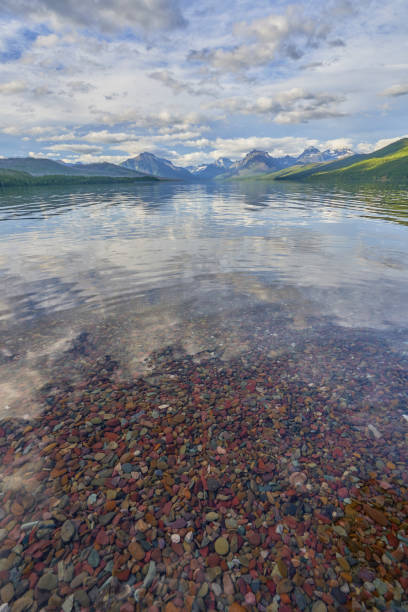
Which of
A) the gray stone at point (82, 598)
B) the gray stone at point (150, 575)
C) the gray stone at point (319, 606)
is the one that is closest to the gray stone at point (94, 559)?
the gray stone at point (82, 598)

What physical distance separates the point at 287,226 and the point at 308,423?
1589 inches

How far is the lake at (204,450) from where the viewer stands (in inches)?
203

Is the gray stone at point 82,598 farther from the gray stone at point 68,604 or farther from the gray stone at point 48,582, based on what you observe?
the gray stone at point 48,582

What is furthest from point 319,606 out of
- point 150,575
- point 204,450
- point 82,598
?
point 82,598

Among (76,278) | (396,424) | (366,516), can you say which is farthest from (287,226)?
(366,516)

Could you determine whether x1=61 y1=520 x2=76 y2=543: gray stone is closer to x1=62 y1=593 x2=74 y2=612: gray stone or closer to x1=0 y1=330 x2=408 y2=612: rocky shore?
x1=0 y1=330 x2=408 y2=612: rocky shore

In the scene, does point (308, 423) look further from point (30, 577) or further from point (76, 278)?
point (76, 278)

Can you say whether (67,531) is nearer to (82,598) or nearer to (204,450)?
(82,598)

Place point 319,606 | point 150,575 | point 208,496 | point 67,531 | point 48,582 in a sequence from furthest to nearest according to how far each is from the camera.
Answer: point 208,496 → point 67,531 → point 150,575 → point 48,582 → point 319,606

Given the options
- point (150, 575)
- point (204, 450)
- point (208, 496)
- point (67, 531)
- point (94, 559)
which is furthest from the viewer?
point (204, 450)

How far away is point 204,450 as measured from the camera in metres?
7.69

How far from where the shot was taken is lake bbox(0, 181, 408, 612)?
5.16m

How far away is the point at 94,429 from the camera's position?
8281 mm

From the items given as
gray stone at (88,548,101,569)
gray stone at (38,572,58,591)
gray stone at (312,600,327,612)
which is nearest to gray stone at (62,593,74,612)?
gray stone at (38,572,58,591)
